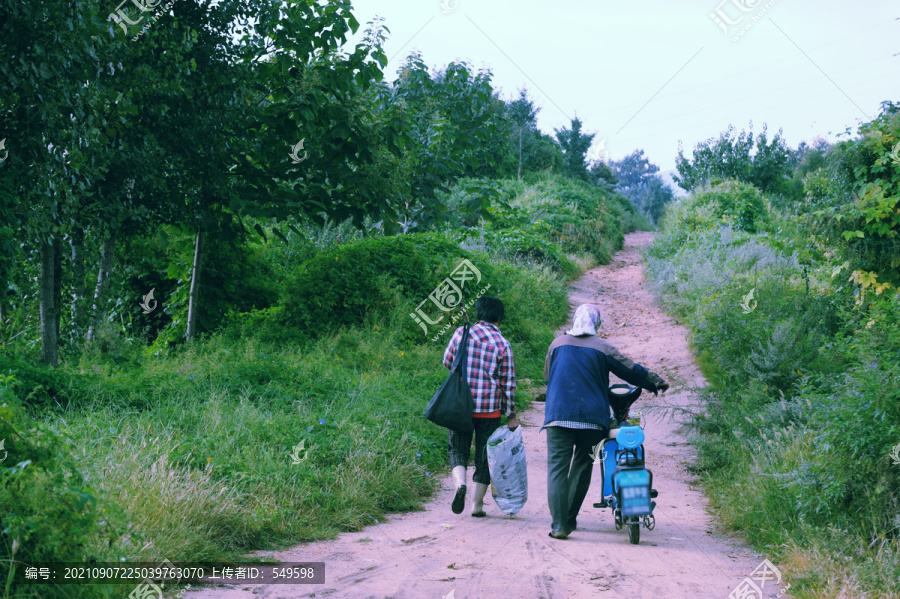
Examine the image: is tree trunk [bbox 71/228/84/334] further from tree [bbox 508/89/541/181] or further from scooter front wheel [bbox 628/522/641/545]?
tree [bbox 508/89/541/181]

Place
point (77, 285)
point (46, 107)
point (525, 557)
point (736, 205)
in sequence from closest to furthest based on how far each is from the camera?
point (525, 557) < point (46, 107) < point (77, 285) < point (736, 205)

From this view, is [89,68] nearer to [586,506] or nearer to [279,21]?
[279,21]

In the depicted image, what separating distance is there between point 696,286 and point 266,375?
32.6 feet

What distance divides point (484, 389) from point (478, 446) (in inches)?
20.4

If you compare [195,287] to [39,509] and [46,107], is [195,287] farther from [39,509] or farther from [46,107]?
[39,509]

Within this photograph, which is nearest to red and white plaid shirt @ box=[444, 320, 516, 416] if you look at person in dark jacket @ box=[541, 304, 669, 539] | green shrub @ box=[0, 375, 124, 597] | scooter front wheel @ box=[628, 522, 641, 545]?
person in dark jacket @ box=[541, 304, 669, 539]

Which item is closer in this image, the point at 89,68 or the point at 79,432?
the point at 79,432

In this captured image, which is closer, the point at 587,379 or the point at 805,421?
the point at 587,379

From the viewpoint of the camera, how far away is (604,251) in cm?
2577

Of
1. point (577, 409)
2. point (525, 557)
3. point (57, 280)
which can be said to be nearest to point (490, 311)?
point (577, 409)

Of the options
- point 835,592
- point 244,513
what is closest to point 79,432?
point 244,513

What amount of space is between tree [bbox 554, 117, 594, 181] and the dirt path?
3936cm

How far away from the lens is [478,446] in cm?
622

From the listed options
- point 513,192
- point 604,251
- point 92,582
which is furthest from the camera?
point 513,192
